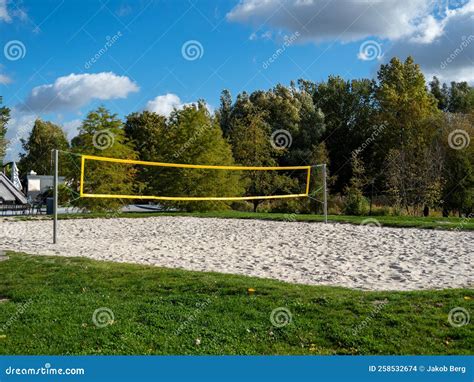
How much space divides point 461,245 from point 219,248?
445 cm

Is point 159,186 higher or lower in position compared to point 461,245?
higher

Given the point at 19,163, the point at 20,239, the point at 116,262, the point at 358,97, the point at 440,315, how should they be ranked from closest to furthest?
the point at 440,315 → the point at 116,262 → the point at 20,239 → the point at 358,97 → the point at 19,163

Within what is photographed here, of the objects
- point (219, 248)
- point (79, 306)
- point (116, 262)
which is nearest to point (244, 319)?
point (79, 306)

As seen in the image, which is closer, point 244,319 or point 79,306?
point 244,319

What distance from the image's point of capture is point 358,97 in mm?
34812

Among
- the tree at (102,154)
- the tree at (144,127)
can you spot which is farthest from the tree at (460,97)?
the tree at (102,154)

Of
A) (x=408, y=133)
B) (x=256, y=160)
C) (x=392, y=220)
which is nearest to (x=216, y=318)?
(x=392, y=220)

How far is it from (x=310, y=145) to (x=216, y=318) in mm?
28211

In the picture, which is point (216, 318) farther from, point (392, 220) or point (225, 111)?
point (225, 111)

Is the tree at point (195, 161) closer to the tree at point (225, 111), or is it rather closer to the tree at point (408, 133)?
the tree at point (408, 133)

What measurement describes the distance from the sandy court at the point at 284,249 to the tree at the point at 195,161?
473 centimetres

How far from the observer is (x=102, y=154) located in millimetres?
17688

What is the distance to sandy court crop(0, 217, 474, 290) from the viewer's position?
673cm

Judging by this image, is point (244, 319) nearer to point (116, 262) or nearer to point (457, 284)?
point (457, 284)
